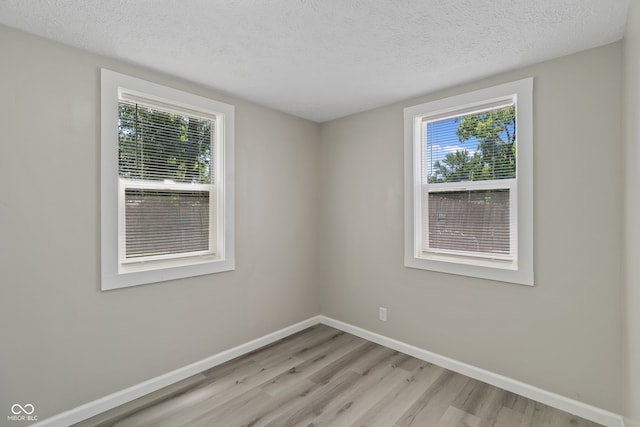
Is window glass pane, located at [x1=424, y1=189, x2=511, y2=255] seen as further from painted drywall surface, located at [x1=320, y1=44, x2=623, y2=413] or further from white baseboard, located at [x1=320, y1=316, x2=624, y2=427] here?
white baseboard, located at [x1=320, y1=316, x2=624, y2=427]

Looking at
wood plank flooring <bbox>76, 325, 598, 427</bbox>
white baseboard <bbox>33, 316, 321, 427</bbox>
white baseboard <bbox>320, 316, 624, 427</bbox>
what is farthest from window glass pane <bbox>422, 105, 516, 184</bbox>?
white baseboard <bbox>33, 316, 321, 427</bbox>

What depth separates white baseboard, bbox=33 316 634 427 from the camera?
6.47 ft

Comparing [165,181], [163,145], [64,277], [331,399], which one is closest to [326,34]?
[163,145]

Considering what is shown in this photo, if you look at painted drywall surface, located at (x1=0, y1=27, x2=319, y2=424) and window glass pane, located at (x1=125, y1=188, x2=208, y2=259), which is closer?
painted drywall surface, located at (x1=0, y1=27, x2=319, y2=424)

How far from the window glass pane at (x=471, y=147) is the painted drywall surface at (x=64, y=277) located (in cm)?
204

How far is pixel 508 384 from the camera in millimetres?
2338

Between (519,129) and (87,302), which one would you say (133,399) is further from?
(519,129)

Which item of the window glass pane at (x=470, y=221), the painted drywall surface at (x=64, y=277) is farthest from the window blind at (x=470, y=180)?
the painted drywall surface at (x=64, y=277)

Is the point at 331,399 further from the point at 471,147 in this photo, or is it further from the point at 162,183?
the point at 471,147

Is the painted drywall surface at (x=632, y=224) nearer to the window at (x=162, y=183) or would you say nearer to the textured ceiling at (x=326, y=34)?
the textured ceiling at (x=326, y=34)

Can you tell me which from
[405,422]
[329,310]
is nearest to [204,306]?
[329,310]

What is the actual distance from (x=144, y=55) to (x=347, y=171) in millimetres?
2099

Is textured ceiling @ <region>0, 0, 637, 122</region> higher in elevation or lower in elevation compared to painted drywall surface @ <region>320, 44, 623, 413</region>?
higher

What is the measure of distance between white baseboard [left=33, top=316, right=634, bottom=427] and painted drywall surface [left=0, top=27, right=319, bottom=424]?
0.05m
